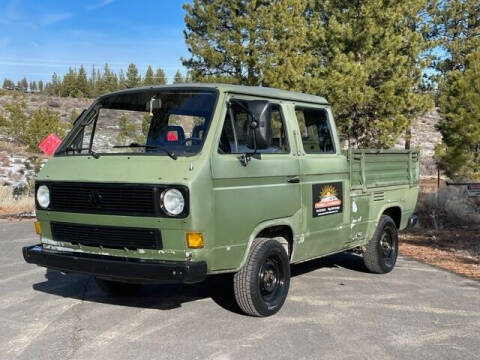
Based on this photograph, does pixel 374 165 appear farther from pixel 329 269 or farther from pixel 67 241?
pixel 67 241

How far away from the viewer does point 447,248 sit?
964cm

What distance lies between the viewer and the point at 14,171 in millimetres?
26391

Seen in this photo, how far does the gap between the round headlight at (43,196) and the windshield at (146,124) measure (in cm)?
47

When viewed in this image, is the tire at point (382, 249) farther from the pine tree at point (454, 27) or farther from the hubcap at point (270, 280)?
the pine tree at point (454, 27)

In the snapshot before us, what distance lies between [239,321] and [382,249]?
301 cm

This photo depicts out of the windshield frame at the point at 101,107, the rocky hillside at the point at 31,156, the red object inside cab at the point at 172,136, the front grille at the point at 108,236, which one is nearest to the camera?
the front grille at the point at 108,236

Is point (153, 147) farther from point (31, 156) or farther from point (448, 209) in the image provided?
point (31, 156)

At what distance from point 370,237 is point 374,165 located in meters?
0.95

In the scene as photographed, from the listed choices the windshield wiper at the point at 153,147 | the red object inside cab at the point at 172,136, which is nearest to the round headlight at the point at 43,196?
the windshield wiper at the point at 153,147

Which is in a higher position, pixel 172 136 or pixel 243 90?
pixel 243 90

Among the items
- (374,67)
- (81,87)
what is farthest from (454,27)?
(81,87)

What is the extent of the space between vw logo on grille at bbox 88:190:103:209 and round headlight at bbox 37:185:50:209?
60 cm

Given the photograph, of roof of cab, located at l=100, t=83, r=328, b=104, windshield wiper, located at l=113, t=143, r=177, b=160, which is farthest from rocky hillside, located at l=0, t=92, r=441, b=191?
windshield wiper, located at l=113, t=143, r=177, b=160

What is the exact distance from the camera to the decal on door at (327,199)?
19.6 feet
